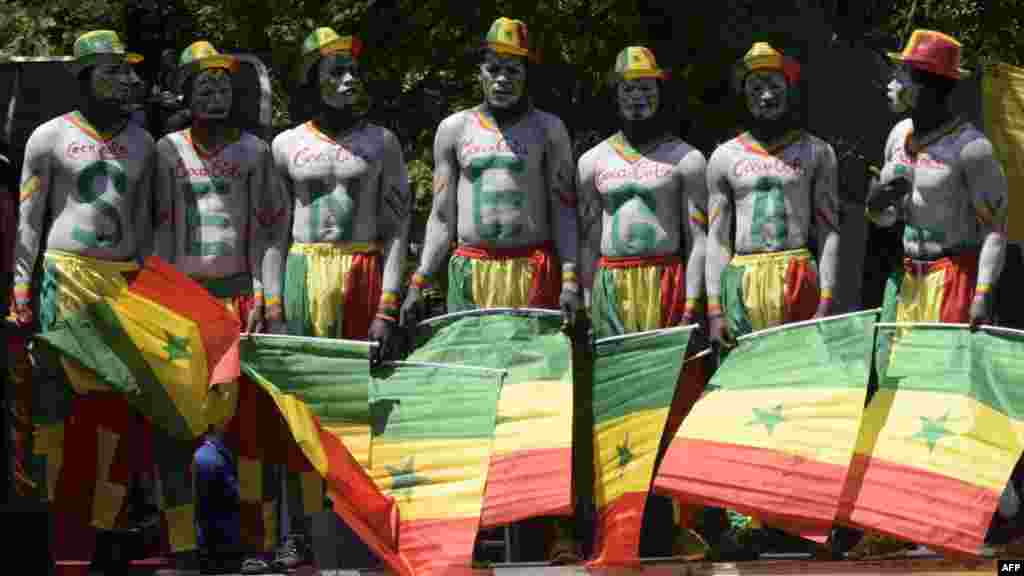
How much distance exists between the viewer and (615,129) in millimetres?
14062

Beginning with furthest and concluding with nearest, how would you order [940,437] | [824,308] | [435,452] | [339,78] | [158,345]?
[339,78]
[824,308]
[158,345]
[435,452]
[940,437]

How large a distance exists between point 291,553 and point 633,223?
6.54ft

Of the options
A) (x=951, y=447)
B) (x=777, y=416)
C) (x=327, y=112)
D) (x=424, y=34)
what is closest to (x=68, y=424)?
(x=327, y=112)

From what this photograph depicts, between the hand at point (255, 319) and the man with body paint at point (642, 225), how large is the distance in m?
1.37

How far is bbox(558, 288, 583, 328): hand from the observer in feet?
36.3

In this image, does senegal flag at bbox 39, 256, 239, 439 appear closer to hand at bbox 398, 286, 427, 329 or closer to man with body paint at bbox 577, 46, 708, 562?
hand at bbox 398, 286, 427, 329

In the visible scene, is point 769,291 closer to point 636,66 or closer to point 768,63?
point 768,63

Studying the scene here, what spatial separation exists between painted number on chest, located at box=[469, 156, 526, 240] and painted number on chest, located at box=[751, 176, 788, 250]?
38.9 inches

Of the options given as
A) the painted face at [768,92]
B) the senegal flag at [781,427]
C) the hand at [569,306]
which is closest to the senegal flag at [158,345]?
the hand at [569,306]

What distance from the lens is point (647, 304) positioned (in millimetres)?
11273

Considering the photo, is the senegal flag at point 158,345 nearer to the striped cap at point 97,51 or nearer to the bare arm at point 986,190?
the striped cap at point 97,51

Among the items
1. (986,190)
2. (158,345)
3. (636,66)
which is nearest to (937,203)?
(986,190)

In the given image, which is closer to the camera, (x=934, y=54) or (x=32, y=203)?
(x=32, y=203)

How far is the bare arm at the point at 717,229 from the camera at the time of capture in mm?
11211
